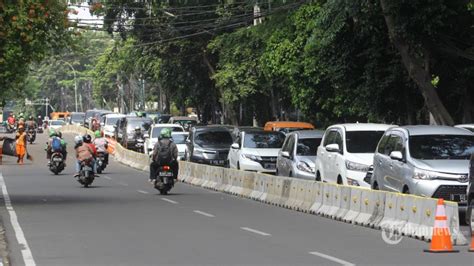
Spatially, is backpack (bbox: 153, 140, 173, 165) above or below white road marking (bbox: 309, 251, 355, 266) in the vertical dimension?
above

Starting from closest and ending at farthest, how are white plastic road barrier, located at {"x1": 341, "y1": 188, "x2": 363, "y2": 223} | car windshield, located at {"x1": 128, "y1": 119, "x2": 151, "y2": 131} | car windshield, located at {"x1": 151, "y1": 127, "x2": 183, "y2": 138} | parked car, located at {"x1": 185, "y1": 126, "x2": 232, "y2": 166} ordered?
1. white plastic road barrier, located at {"x1": 341, "y1": 188, "x2": 363, "y2": 223}
2. parked car, located at {"x1": 185, "y1": 126, "x2": 232, "y2": 166}
3. car windshield, located at {"x1": 151, "y1": 127, "x2": 183, "y2": 138}
4. car windshield, located at {"x1": 128, "y1": 119, "x2": 151, "y2": 131}

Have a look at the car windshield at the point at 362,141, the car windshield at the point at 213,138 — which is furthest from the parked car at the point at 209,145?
the car windshield at the point at 362,141

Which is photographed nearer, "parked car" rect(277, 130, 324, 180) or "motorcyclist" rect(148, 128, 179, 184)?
"parked car" rect(277, 130, 324, 180)

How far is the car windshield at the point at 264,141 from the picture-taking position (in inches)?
1346

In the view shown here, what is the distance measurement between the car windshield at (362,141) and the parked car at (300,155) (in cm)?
225

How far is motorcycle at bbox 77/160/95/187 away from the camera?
31.4 metres

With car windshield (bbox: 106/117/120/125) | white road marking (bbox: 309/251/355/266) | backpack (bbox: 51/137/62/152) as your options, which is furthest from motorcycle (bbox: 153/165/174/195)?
car windshield (bbox: 106/117/120/125)

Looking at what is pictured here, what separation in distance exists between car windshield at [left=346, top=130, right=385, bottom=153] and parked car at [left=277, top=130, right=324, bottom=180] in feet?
7.38

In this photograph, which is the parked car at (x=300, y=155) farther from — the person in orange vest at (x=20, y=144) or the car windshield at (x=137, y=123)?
the car windshield at (x=137, y=123)

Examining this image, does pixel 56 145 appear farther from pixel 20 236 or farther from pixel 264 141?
pixel 20 236

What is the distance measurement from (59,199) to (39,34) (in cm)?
426

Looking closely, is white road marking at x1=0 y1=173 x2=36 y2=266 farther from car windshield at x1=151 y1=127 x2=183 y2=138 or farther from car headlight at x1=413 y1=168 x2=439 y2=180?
car windshield at x1=151 y1=127 x2=183 y2=138

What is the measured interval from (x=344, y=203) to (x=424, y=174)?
2231 millimetres

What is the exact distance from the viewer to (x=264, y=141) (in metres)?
34.4
